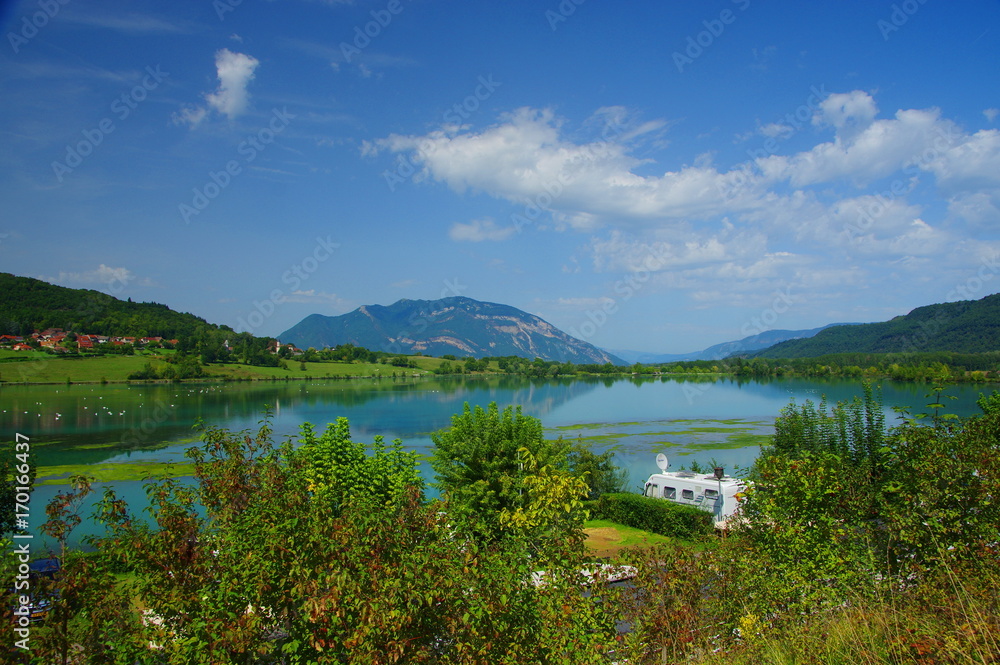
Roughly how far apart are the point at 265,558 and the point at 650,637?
3913 millimetres

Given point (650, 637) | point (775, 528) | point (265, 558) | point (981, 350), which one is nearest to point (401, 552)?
point (265, 558)

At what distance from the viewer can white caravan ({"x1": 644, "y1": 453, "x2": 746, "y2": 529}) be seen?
21344mm

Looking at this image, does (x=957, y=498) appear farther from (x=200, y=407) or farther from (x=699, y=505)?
(x=200, y=407)

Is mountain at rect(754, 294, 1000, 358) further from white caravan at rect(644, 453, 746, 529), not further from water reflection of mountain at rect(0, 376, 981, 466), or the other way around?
white caravan at rect(644, 453, 746, 529)

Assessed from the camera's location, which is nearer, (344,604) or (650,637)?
(344,604)

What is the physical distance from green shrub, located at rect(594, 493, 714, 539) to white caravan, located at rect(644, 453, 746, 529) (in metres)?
0.71

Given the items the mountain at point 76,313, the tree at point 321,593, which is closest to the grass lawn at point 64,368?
the mountain at point 76,313

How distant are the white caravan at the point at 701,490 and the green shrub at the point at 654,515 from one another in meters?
0.71

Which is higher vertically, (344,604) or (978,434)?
(978,434)

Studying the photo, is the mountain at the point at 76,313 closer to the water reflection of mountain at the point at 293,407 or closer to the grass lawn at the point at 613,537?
the water reflection of mountain at the point at 293,407

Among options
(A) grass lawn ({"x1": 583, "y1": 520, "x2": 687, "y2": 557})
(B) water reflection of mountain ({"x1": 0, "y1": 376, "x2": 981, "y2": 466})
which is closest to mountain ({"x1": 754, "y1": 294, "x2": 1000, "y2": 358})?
(B) water reflection of mountain ({"x1": 0, "y1": 376, "x2": 981, "y2": 466})

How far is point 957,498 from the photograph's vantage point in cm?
616

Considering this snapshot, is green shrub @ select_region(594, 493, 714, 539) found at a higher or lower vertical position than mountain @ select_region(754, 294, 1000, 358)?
lower

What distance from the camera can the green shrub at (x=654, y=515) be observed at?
832 inches
